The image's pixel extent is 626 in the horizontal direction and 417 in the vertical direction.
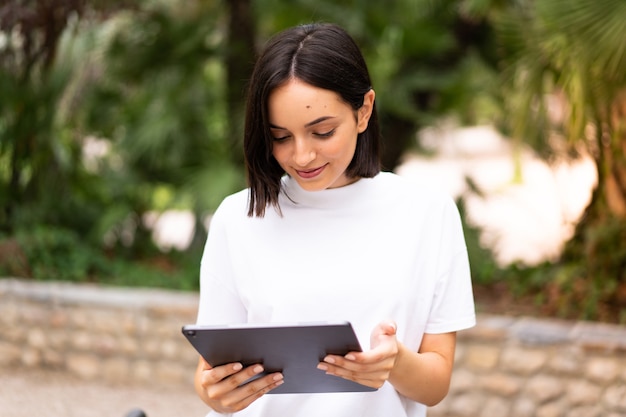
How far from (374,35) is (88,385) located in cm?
322

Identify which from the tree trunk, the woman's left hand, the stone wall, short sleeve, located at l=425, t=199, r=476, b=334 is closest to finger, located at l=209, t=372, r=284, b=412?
the woman's left hand

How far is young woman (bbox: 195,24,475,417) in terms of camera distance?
5.47 feet

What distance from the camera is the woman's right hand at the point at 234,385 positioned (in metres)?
1.62

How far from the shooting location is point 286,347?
1549 millimetres

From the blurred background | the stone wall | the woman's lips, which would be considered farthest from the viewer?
the blurred background

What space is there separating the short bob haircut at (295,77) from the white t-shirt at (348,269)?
0.04m

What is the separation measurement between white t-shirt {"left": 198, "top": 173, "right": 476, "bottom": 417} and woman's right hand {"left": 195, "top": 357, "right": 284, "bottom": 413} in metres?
0.10

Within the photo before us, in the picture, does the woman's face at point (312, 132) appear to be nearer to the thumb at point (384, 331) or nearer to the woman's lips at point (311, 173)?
the woman's lips at point (311, 173)

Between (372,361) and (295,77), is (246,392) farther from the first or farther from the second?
(295,77)

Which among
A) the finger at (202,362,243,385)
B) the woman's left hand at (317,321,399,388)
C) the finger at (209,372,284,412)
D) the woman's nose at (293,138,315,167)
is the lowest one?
the finger at (209,372,284,412)

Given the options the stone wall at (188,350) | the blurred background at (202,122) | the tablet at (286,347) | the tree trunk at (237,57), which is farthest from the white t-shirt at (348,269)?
the tree trunk at (237,57)

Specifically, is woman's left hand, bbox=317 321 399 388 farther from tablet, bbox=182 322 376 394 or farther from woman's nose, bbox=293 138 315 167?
woman's nose, bbox=293 138 315 167

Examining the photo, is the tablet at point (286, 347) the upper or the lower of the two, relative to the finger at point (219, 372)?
upper

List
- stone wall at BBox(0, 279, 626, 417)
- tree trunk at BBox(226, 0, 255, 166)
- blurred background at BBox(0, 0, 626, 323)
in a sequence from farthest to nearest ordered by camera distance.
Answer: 1. tree trunk at BBox(226, 0, 255, 166)
2. blurred background at BBox(0, 0, 626, 323)
3. stone wall at BBox(0, 279, 626, 417)
